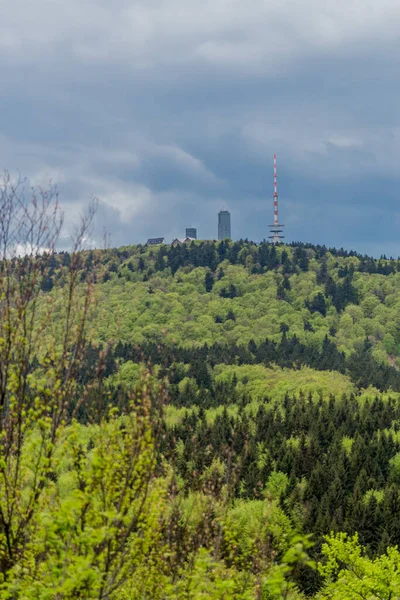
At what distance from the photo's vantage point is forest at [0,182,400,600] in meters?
15.4

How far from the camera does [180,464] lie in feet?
270

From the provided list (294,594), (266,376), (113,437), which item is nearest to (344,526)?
(294,594)

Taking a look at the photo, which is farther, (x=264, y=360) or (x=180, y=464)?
(x=264, y=360)

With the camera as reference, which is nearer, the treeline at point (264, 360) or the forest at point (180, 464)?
the forest at point (180, 464)

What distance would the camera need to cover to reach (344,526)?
67438 mm

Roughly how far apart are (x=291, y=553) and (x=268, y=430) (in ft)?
289

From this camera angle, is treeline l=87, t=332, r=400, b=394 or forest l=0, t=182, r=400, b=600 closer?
forest l=0, t=182, r=400, b=600

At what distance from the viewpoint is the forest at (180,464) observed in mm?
15449

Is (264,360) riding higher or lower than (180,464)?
higher

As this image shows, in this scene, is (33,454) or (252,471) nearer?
(33,454)

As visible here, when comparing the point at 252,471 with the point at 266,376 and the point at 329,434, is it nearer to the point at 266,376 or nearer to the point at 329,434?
the point at 329,434

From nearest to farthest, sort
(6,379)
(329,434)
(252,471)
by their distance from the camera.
Result: 1. (6,379)
2. (252,471)
3. (329,434)

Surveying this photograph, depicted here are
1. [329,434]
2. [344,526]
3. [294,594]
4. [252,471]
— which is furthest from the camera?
[329,434]

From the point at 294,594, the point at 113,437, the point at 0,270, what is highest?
the point at 0,270
